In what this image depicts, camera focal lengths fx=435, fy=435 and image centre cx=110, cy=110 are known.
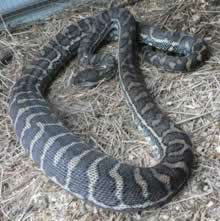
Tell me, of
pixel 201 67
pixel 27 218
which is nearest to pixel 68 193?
pixel 27 218

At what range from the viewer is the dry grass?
289cm

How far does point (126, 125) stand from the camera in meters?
3.53

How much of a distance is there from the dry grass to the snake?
0.09m

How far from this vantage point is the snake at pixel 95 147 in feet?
9.14

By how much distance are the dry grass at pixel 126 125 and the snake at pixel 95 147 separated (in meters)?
0.09

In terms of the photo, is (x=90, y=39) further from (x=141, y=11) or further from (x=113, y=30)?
(x=141, y=11)

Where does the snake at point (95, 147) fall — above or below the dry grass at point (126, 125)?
above

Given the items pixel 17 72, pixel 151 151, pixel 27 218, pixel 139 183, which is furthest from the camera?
pixel 17 72

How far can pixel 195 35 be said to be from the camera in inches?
162

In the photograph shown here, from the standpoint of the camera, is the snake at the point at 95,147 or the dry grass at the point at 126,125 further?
the dry grass at the point at 126,125

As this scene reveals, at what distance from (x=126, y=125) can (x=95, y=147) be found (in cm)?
34

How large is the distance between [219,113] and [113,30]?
1714 mm

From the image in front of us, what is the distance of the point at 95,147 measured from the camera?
Result: 336 centimetres

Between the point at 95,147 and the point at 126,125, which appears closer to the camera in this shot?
the point at 95,147
